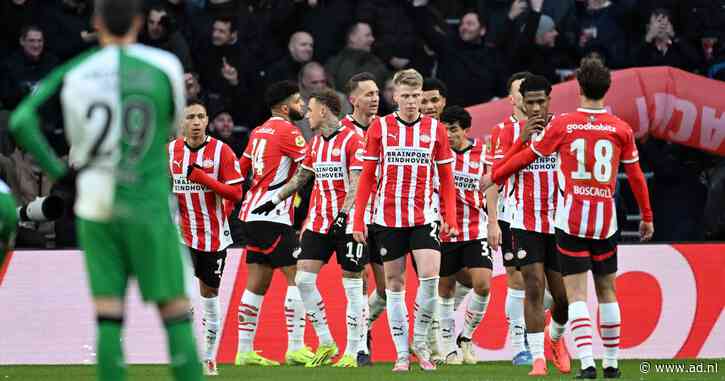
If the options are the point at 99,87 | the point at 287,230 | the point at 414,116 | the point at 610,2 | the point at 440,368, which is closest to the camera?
the point at 99,87

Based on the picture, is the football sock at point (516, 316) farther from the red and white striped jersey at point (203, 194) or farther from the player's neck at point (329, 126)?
the red and white striped jersey at point (203, 194)

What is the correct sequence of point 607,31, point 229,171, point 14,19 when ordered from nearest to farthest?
point 229,171 < point 14,19 < point 607,31

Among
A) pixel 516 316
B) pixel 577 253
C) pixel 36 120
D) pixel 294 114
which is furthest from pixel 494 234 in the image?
pixel 36 120

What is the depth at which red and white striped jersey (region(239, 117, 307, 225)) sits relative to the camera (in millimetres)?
12930

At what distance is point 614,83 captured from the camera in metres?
15.1

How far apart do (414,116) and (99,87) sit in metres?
5.27

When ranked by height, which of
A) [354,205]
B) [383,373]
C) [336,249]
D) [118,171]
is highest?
[118,171]

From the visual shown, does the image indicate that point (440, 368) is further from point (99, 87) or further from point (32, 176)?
point (99, 87)

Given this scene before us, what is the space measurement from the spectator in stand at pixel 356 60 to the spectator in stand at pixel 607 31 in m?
2.50

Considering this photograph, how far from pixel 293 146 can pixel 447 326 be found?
7.00ft

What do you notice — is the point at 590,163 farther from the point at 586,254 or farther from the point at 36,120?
the point at 36,120

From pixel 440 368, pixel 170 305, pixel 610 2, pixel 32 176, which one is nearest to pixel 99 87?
pixel 170 305

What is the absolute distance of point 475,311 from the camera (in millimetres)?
12898

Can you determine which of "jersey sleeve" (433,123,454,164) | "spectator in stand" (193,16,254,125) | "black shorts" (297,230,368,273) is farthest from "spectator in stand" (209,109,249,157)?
"jersey sleeve" (433,123,454,164)
